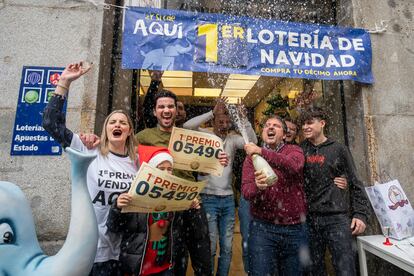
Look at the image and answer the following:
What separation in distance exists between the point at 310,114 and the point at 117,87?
2870 millimetres

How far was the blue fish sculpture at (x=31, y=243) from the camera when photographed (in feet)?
4.16

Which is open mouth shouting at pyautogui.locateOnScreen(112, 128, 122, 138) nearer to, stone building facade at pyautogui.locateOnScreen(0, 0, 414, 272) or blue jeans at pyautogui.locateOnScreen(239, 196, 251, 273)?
stone building facade at pyautogui.locateOnScreen(0, 0, 414, 272)

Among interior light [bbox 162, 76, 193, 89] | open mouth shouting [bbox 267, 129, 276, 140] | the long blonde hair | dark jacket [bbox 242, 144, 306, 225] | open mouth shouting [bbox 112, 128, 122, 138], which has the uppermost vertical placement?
interior light [bbox 162, 76, 193, 89]

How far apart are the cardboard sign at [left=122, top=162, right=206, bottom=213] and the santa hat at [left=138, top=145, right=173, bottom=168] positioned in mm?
274

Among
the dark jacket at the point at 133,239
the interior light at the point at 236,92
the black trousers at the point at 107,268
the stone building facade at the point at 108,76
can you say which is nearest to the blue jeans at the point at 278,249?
the dark jacket at the point at 133,239

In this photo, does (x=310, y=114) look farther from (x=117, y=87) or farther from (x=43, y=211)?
(x=43, y=211)

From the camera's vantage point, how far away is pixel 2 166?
340 cm

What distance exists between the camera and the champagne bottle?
8.00 ft

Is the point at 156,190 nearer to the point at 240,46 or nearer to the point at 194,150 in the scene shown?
the point at 194,150

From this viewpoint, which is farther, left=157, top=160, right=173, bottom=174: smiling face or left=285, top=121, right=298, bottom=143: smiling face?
left=285, top=121, right=298, bottom=143: smiling face

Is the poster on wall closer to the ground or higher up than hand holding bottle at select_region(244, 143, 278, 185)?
higher up

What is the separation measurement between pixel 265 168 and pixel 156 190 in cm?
103

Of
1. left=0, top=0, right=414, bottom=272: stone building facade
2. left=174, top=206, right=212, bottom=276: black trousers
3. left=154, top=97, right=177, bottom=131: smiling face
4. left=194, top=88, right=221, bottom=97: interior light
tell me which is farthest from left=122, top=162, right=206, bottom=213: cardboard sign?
left=194, top=88, right=221, bottom=97: interior light

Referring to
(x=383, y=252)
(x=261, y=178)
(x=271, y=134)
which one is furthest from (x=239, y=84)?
(x=261, y=178)
